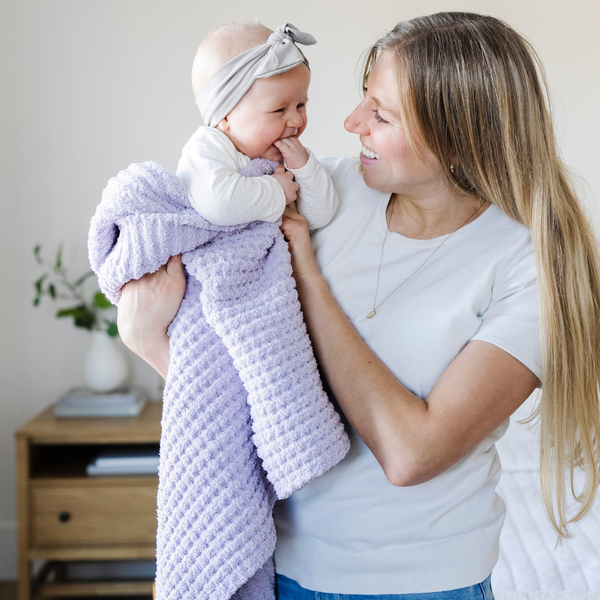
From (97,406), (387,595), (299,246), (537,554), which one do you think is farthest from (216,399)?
(97,406)

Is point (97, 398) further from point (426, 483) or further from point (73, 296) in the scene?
point (426, 483)

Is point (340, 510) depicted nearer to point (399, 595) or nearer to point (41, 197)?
point (399, 595)

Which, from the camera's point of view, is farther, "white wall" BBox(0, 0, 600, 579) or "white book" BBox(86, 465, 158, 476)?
"white wall" BBox(0, 0, 600, 579)

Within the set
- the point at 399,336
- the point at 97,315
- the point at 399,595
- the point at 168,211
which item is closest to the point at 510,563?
the point at 399,595

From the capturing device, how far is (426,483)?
38.4 inches

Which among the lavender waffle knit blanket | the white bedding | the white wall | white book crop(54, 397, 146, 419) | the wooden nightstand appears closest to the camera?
the lavender waffle knit blanket

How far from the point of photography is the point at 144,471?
2375 mm

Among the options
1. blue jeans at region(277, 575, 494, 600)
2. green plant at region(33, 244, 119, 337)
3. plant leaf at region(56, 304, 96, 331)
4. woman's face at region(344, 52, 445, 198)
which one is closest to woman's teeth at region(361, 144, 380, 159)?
woman's face at region(344, 52, 445, 198)

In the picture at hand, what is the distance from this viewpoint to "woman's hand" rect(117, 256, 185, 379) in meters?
0.91

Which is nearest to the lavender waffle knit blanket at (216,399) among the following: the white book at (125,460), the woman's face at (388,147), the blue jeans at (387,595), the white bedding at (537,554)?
the blue jeans at (387,595)

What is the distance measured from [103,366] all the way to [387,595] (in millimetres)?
1845

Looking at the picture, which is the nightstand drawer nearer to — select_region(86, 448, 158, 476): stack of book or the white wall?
select_region(86, 448, 158, 476): stack of book

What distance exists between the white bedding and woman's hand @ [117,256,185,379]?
1180 mm

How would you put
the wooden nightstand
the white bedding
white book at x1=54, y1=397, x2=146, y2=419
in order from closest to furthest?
1. the white bedding
2. the wooden nightstand
3. white book at x1=54, y1=397, x2=146, y2=419
